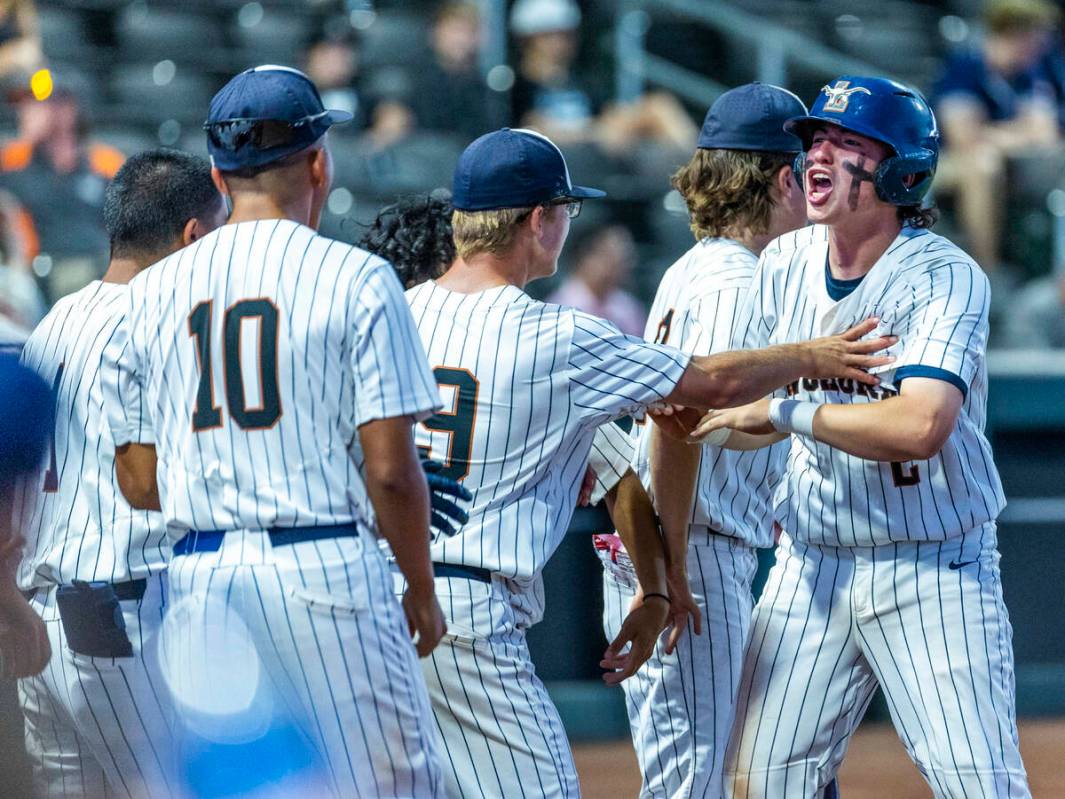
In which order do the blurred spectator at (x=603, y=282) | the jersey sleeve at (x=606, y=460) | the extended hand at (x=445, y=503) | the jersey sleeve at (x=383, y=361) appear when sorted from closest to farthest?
the jersey sleeve at (x=383, y=361)
the extended hand at (x=445, y=503)
the jersey sleeve at (x=606, y=460)
the blurred spectator at (x=603, y=282)

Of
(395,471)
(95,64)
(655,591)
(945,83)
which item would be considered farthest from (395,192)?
(395,471)

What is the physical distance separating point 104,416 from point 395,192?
4.45 meters

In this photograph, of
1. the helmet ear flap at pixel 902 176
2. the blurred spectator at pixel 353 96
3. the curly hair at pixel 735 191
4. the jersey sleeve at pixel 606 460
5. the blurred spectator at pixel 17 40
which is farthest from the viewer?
the blurred spectator at pixel 353 96

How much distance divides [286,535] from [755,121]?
197 centimetres

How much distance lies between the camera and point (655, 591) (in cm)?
371

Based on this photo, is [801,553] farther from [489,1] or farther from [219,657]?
[489,1]

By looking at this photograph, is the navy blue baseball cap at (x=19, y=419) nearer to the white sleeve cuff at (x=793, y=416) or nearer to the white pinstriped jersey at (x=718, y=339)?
the white sleeve cuff at (x=793, y=416)

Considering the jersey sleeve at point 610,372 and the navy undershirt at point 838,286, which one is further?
the navy undershirt at point 838,286

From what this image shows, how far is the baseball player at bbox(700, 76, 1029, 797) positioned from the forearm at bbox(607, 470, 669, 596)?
0.85 feet

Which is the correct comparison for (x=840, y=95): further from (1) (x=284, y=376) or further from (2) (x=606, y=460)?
(1) (x=284, y=376)

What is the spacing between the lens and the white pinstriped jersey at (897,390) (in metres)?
3.35

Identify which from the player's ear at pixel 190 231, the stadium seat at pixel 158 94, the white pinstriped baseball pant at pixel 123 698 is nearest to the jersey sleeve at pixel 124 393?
the player's ear at pixel 190 231

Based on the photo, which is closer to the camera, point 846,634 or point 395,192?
point 846,634

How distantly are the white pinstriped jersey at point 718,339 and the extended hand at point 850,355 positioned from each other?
43 centimetres
